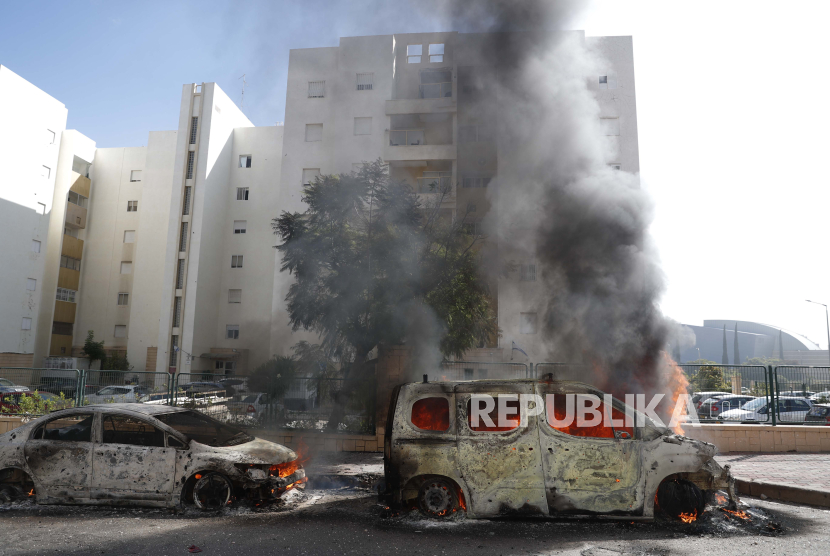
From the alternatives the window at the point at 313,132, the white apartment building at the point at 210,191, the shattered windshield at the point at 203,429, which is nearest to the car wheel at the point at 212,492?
the shattered windshield at the point at 203,429

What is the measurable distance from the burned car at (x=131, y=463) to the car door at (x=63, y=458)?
0.03 feet

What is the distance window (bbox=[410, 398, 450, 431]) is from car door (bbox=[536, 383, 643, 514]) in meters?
0.97

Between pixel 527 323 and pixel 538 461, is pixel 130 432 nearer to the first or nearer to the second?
pixel 538 461

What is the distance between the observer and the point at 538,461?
507 centimetres

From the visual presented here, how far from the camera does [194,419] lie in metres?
6.12

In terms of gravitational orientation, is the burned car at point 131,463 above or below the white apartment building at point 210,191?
below

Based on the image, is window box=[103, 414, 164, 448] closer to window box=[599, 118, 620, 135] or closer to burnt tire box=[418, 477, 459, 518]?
burnt tire box=[418, 477, 459, 518]

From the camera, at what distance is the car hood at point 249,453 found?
218 inches

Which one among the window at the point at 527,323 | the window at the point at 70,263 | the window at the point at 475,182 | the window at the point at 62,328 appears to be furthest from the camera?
the window at the point at 70,263

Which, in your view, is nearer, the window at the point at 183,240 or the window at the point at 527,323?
the window at the point at 527,323

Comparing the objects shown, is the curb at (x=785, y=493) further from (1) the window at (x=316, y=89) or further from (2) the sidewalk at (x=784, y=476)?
(1) the window at (x=316, y=89)

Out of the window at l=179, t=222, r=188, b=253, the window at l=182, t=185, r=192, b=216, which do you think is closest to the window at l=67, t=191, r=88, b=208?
the window at l=182, t=185, r=192, b=216

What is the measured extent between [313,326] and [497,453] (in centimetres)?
964

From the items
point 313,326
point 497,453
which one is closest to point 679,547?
point 497,453
